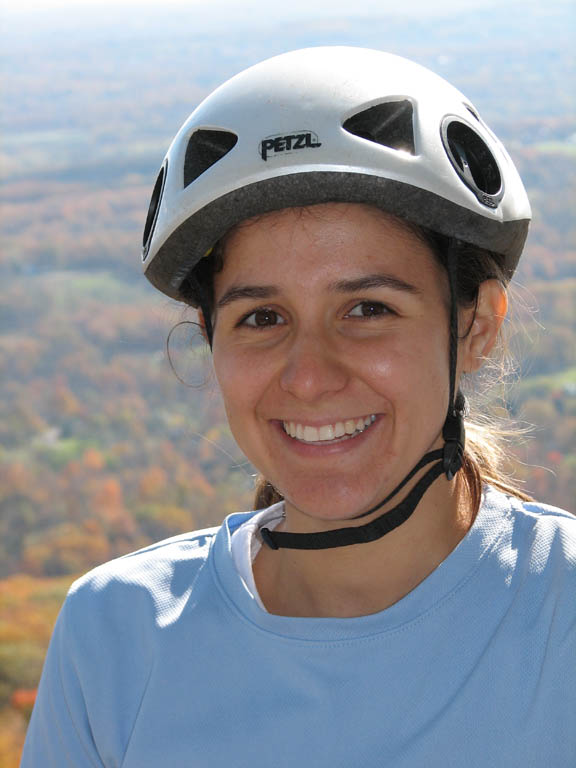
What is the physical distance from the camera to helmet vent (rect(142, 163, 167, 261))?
2861 mm

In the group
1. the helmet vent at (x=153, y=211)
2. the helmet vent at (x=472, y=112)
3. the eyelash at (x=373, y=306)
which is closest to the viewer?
the eyelash at (x=373, y=306)

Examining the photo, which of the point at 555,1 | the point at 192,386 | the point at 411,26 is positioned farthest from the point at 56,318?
the point at 192,386

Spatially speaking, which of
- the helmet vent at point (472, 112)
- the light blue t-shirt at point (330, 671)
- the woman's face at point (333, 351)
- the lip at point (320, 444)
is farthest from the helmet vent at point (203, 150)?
the light blue t-shirt at point (330, 671)

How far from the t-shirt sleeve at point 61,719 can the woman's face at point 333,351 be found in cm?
74

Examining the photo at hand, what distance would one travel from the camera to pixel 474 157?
2.68 m

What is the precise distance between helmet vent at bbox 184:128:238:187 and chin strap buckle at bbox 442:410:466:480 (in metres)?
1.09

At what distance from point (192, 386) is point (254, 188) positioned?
929 mm

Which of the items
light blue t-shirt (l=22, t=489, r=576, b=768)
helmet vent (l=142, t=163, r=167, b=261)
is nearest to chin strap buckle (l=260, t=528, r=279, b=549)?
light blue t-shirt (l=22, t=489, r=576, b=768)

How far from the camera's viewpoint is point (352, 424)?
226 centimetres

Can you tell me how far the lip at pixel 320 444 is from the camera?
7.38 ft

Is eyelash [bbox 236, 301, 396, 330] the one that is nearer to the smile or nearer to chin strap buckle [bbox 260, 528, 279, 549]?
the smile

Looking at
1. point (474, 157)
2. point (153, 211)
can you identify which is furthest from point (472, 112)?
point (153, 211)

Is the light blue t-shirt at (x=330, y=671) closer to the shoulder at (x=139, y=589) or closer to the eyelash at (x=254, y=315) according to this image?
the shoulder at (x=139, y=589)

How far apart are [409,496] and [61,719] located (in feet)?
3.58
